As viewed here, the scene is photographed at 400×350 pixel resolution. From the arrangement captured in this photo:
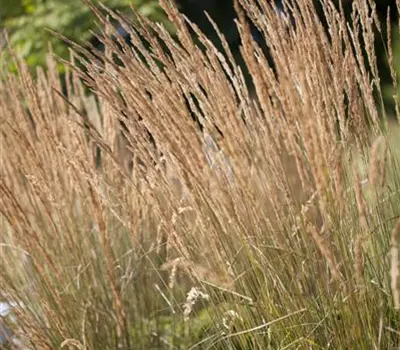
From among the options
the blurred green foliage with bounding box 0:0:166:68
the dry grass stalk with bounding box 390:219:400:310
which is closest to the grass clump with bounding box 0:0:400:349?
the dry grass stalk with bounding box 390:219:400:310

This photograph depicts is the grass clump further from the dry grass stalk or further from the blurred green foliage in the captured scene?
the blurred green foliage

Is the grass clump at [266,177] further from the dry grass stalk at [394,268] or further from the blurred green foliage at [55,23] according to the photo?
the blurred green foliage at [55,23]

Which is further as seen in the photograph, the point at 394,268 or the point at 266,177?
the point at 266,177

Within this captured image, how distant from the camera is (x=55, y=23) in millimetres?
A: 6625

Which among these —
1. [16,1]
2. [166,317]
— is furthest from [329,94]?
[16,1]

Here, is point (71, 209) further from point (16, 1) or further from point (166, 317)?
point (16, 1)

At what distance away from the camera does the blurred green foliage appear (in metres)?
6.51

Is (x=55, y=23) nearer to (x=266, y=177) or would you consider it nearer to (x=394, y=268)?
(x=266, y=177)

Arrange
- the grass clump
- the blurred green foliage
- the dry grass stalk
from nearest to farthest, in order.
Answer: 1. the dry grass stalk
2. the grass clump
3. the blurred green foliage

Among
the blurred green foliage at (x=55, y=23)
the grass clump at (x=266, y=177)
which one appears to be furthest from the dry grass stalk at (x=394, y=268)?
the blurred green foliage at (x=55, y=23)

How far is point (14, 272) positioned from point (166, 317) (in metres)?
0.60

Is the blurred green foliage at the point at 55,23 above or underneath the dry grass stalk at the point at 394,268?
underneath

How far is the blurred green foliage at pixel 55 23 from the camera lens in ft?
21.4

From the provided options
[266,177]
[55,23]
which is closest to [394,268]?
[266,177]
